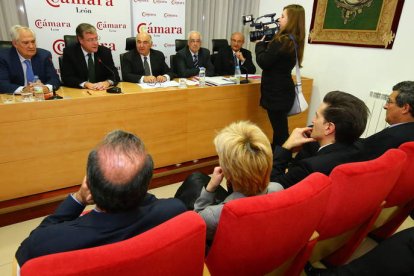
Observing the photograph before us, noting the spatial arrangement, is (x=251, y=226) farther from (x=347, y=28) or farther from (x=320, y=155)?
(x=347, y=28)

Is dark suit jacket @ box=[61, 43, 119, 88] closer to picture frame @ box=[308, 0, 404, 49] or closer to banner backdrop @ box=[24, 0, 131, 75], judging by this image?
banner backdrop @ box=[24, 0, 131, 75]

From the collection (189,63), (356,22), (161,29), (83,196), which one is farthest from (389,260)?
(161,29)

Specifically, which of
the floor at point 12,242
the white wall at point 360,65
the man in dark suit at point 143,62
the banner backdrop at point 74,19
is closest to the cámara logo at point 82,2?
the banner backdrop at point 74,19

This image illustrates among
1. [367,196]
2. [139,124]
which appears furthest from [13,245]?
[367,196]

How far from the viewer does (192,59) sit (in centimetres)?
357

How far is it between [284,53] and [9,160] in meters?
2.20

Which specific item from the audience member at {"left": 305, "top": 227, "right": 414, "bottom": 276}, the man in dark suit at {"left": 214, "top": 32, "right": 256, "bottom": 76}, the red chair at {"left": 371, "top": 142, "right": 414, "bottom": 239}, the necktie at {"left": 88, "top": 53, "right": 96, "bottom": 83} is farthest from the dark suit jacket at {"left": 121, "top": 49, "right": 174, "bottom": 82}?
the audience member at {"left": 305, "top": 227, "right": 414, "bottom": 276}

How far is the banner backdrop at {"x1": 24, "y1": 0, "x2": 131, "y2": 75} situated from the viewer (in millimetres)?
3303

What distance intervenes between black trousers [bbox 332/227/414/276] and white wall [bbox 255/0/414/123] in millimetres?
2240

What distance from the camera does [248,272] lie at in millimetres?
1013

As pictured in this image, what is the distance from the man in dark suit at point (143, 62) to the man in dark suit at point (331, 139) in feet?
5.89

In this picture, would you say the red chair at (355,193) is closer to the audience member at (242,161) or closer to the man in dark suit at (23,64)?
the audience member at (242,161)

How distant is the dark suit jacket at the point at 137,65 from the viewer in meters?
3.09

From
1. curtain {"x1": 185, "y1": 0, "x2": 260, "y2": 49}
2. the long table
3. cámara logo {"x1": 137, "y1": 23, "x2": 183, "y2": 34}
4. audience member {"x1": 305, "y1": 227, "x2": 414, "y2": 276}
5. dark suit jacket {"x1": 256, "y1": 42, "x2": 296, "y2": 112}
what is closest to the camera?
audience member {"x1": 305, "y1": 227, "x2": 414, "y2": 276}
